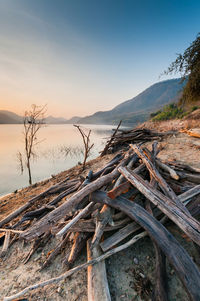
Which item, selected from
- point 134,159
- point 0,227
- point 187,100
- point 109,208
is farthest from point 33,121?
point 187,100

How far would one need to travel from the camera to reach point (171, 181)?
123 inches

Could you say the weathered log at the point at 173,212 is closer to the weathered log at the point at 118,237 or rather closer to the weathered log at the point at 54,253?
the weathered log at the point at 118,237

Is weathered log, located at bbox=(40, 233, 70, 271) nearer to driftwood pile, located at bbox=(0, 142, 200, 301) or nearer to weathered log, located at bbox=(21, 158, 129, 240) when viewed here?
driftwood pile, located at bbox=(0, 142, 200, 301)

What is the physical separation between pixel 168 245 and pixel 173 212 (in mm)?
472

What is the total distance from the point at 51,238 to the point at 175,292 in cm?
254

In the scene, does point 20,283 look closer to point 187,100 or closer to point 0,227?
point 0,227

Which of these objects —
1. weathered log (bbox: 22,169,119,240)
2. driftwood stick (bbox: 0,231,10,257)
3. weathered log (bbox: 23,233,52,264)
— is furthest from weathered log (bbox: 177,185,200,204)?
driftwood stick (bbox: 0,231,10,257)

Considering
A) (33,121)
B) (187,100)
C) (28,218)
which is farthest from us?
(33,121)

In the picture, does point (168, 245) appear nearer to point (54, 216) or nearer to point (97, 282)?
point (97, 282)

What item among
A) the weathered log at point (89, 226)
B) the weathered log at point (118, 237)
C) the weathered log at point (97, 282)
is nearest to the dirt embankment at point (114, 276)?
the weathered log at point (97, 282)

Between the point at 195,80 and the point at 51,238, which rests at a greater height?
the point at 195,80

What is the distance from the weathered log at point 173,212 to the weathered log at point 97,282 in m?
1.29

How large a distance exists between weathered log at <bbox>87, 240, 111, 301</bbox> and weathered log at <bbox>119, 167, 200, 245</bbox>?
4.23ft

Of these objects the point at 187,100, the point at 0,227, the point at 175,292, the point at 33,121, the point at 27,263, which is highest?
the point at 187,100
